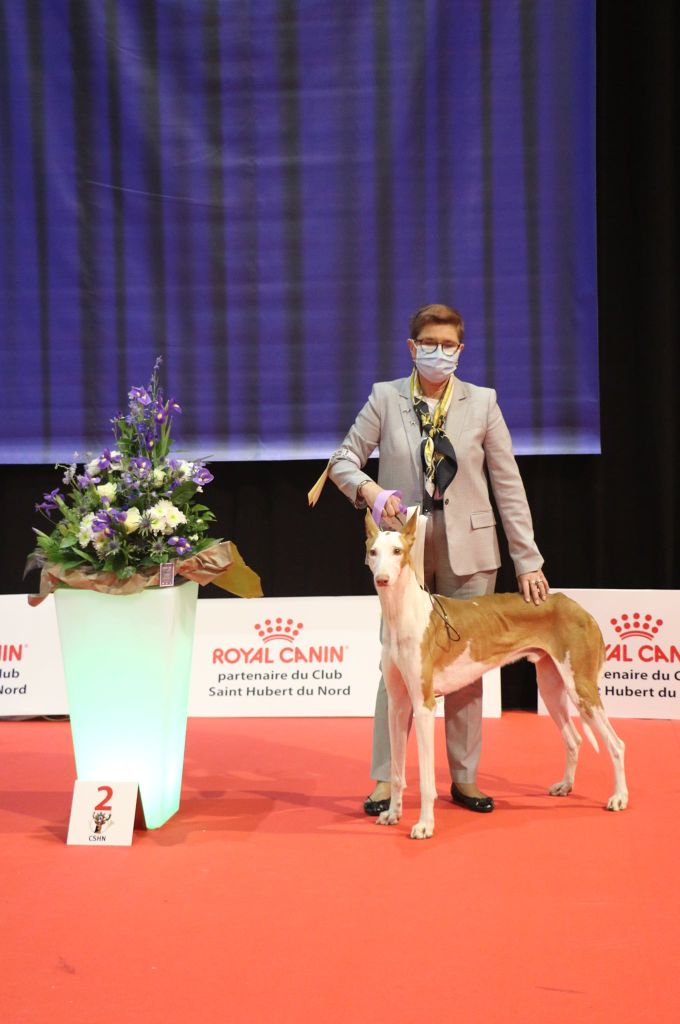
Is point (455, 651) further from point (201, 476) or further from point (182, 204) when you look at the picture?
point (182, 204)

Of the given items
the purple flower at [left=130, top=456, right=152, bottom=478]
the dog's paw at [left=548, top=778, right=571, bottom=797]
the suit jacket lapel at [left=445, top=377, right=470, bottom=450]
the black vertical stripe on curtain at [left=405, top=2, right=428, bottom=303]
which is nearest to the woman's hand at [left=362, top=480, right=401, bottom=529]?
the suit jacket lapel at [left=445, top=377, right=470, bottom=450]

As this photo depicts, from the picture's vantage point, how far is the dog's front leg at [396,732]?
365 centimetres

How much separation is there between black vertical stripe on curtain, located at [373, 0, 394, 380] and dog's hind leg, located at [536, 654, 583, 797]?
7.93 ft

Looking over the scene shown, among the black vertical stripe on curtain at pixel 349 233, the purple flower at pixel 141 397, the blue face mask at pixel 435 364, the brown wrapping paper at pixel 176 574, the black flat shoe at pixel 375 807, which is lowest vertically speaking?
the black flat shoe at pixel 375 807

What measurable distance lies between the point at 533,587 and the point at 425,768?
2.62 ft

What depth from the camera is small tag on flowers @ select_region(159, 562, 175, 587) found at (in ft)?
11.7

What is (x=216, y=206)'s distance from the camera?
600 cm

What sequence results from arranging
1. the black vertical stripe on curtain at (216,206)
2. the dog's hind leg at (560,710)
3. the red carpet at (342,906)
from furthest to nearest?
the black vertical stripe on curtain at (216,206)
the dog's hind leg at (560,710)
the red carpet at (342,906)

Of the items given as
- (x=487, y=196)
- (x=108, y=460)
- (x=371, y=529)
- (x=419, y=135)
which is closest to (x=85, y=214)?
(x=419, y=135)

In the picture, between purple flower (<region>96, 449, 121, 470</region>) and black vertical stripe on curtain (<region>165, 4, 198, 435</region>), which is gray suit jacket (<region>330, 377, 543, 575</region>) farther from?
black vertical stripe on curtain (<region>165, 4, 198, 435</region>)

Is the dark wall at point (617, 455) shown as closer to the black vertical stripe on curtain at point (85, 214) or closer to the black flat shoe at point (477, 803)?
the black vertical stripe on curtain at point (85, 214)

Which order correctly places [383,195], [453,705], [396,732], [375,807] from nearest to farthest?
[396,732] < [375,807] < [453,705] < [383,195]

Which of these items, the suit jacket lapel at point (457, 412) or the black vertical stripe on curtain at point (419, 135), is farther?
the black vertical stripe on curtain at point (419, 135)

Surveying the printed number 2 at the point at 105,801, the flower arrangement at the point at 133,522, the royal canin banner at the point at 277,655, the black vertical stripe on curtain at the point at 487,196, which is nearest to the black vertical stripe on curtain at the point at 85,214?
the royal canin banner at the point at 277,655
